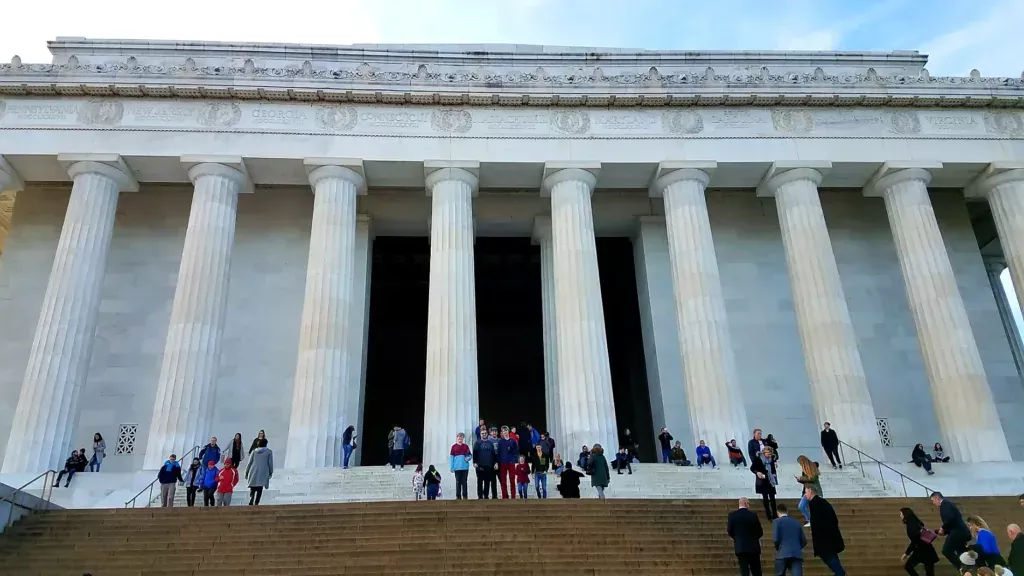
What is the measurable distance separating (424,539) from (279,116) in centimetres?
1736

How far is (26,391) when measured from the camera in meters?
21.9

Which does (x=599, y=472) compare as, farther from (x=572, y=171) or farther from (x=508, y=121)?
(x=508, y=121)

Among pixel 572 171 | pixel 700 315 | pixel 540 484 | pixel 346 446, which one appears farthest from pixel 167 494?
pixel 700 315

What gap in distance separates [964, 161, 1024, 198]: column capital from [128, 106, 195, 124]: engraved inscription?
27.9 meters

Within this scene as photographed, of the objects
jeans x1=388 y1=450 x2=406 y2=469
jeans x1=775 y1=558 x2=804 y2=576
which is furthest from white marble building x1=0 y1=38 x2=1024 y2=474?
jeans x1=775 y1=558 x2=804 y2=576

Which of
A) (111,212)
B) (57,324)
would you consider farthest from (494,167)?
(57,324)

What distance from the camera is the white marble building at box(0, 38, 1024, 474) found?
23.3 metres

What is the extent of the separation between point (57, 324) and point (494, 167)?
1452cm

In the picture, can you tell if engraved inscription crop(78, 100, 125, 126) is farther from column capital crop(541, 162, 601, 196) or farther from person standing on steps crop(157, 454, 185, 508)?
column capital crop(541, 162, 601, 196)

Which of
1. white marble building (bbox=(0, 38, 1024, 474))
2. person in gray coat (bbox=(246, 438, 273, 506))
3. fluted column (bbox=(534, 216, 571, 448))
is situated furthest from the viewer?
fluted column (bbox=(534, 216, 571, 448))

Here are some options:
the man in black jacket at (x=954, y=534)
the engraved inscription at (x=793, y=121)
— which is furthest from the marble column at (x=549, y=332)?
the man in black jacket at (x=954, y=534)

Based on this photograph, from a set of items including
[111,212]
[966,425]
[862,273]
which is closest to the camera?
[966,425]

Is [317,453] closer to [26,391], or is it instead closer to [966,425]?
[26,391]

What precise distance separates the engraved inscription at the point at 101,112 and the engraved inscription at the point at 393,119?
8.07 metres
